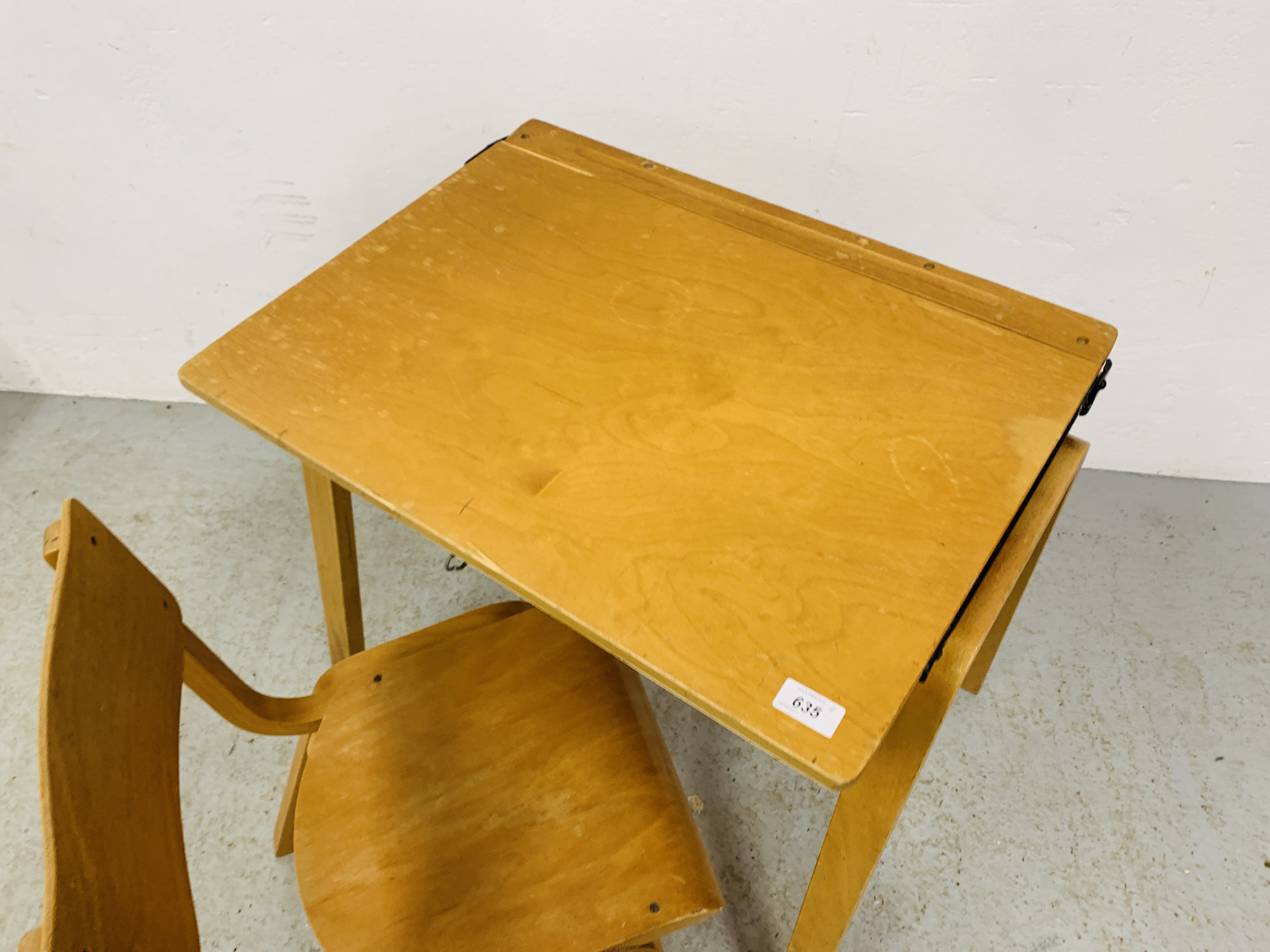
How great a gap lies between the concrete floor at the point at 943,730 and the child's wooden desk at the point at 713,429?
18.2 inches

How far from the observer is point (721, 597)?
764mm

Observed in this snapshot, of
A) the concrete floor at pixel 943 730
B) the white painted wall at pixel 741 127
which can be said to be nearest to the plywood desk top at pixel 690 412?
the white painted wall at pixel 741 127

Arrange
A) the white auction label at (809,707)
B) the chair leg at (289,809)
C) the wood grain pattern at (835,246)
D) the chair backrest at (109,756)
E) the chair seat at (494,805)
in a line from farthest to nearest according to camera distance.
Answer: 1. the chair leg at (289,809)
2. the wood grain pattern at (835,246)
3. the chair seat at (494,805)
4. the white auction label at (809,707)
5. the chair backrest at (109,756)

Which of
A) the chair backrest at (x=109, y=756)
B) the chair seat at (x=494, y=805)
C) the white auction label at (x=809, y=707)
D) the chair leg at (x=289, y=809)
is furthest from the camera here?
the chair leg at (x=289, y=809)

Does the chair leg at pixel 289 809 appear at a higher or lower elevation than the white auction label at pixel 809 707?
lower

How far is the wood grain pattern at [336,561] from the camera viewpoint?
3.77 ft

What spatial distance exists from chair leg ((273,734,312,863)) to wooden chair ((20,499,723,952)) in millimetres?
176

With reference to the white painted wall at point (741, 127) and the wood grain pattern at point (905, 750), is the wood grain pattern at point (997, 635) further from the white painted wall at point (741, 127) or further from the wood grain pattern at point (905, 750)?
the white painted wall at point (741, 127)

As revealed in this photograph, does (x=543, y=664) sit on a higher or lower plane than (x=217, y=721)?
higher

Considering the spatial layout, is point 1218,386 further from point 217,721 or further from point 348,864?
point 217,721

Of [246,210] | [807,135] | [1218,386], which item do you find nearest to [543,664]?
[807,135]

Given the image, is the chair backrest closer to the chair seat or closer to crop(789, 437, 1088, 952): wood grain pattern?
the chair seat

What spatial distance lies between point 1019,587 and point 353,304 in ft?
3.35

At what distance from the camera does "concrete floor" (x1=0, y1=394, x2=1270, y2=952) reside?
1.31 meters
